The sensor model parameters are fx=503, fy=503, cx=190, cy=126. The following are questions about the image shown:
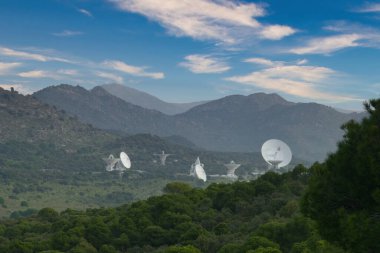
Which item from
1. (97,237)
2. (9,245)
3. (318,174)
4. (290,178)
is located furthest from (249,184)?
(318,174)

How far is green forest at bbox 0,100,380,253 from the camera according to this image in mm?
16453

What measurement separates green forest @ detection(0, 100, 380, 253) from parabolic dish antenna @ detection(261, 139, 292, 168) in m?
82.7

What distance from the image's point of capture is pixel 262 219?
45.6m

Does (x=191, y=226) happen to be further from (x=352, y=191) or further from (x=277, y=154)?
(x=277, y=154)

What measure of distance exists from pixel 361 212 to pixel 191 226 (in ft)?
102

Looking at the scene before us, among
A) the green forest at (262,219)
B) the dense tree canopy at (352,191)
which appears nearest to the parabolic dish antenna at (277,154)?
the green forest at (262,219)

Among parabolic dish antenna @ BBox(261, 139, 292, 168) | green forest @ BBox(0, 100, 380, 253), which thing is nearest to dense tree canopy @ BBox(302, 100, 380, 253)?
green forest @ BBox(0, 100, 380, 253)

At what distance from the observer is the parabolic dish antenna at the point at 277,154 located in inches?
5773

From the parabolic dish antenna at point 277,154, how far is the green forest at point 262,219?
271ft

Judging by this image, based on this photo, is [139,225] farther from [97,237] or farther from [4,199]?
[4,199]

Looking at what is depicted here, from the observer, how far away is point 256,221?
44.9 m

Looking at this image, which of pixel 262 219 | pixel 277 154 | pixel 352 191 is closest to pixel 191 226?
pixel 262 219

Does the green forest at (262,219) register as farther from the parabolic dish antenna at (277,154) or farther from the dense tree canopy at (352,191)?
the parabolic dish antenna at (277,154)

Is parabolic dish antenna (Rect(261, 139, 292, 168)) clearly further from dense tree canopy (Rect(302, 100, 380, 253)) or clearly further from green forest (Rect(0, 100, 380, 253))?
dense tree canopy (Rect(302, 100, 380, 253))
